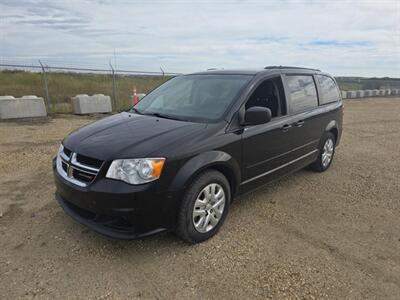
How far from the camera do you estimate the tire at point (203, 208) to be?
2863 millimetres

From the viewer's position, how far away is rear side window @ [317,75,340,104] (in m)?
5.07

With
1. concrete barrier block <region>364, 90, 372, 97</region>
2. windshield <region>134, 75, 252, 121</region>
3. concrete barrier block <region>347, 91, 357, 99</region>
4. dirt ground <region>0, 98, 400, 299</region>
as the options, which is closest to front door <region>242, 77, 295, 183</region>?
windshield <region>134, 75, 252, 121</region>

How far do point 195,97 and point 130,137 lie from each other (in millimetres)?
1164

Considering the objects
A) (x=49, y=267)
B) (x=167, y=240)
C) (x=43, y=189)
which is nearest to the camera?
(x=49, y=267)

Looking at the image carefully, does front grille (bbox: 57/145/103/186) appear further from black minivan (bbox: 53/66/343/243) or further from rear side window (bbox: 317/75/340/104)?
rear side window (bbox: 317/75/340/104)

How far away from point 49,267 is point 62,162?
3.31ft

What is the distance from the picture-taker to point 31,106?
32.2 feet

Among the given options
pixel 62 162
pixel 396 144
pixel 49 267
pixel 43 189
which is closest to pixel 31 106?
pixel 43 189

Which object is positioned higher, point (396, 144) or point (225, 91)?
point (225, 91)

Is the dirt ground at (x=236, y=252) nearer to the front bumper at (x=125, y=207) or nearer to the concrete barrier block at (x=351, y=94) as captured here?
the front bumper at (x=125, y=207)

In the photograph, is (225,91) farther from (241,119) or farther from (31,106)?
(31,106)

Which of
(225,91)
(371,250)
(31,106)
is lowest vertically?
(371,250)

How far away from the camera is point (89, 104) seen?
36.2 feet

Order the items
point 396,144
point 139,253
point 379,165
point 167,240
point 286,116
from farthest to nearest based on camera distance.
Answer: point 396,144
point 379,165
point 286,116
point 167,240
point 139,253
